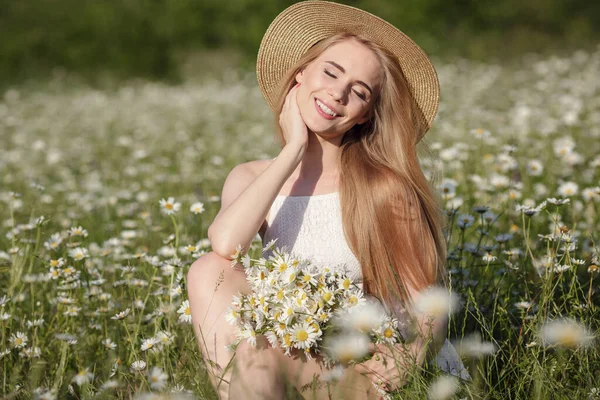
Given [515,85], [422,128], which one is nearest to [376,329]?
[422,128]

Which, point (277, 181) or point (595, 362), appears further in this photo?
point (277, 181)

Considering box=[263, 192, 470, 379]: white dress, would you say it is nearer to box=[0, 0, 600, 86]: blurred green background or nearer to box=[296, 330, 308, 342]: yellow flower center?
box=[296, 330, 308, 342]: yellow flower center

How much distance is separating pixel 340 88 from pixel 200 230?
1.35 m

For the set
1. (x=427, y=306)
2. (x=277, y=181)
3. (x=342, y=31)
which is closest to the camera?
(x=427, y=306)

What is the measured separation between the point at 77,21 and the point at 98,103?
6544 millimetres

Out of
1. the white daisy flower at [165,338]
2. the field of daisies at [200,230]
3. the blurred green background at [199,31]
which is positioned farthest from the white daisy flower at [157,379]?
the blurred green background at [199,31]

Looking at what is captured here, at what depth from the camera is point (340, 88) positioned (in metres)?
2.16

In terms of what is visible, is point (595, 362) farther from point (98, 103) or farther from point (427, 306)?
point (98, 103)

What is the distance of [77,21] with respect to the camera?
14.5 m

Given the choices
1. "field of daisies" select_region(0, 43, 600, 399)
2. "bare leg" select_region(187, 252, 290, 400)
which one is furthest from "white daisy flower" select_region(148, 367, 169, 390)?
"bare leg" select_region(187, 252, 290, 400)

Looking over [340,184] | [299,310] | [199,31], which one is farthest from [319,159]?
Answer: [199,31]

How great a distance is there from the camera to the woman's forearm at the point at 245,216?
1988 millimetres

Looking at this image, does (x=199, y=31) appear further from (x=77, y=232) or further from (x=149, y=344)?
(x=149, y=344)

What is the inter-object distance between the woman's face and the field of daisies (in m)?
0.37
